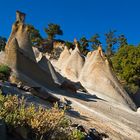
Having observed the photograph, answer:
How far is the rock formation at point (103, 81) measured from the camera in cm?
2872

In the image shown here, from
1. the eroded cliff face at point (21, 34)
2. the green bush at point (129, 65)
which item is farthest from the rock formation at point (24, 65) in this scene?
the green bush at point (129, 65)

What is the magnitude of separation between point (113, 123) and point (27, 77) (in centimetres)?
699

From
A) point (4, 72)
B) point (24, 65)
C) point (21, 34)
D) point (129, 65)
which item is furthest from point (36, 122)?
point (129, 65)

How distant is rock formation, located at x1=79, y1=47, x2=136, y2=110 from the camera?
28.7 meters

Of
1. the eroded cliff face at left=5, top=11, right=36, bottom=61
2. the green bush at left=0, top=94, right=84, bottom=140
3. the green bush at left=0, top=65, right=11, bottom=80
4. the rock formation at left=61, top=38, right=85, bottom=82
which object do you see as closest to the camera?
the green bush at left=0, top=94, right=84, bottom=140

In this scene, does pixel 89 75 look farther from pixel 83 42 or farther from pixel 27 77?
pixel 83 42

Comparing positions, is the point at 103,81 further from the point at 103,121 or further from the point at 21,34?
the point at 103,121

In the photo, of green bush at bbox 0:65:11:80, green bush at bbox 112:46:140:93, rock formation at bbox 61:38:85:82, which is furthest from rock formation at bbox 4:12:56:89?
green bush at bbox 112:46:140:93

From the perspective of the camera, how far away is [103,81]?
30344mm

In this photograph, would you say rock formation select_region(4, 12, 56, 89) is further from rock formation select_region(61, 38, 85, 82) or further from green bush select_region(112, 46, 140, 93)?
green bush select_region(112, 46, 140, 93)

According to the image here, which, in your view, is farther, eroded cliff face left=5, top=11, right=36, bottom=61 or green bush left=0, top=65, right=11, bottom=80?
eroded cliff face left=5, top=11, right=36, bottom=61

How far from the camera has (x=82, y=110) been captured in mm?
18047

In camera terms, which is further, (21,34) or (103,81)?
(103,81)

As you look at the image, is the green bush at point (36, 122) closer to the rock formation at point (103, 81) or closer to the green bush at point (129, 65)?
the rock formation at point (103, 81)
